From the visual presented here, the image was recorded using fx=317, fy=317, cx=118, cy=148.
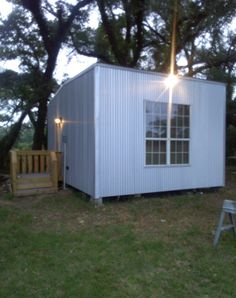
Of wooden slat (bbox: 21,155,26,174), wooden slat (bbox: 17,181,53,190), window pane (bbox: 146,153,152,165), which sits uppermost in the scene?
window pane (bbox: 146,153,152,165)

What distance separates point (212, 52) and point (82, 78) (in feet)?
31.6

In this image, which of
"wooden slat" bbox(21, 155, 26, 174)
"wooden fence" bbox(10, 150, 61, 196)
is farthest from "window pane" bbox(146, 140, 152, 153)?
"wooden slat" bbox(21, 155, 26, 174)

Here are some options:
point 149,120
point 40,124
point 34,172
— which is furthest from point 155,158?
point 40,124

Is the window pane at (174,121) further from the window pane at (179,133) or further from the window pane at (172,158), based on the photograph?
the window pane at (172,158)

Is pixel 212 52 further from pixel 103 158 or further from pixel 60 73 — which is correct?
pixel 103 158

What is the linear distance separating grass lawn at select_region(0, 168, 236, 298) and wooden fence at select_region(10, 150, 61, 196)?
1.17 meters

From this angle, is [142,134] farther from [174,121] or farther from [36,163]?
[36,163]

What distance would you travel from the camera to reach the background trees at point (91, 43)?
14.4m

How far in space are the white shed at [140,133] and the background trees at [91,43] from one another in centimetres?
549

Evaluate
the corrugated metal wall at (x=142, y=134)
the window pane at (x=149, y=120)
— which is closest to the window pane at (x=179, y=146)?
the corrugated metal wall at (x=142, y=134)

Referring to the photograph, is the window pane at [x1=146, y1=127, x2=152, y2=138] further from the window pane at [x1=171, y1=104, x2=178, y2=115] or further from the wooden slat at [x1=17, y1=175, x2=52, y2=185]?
the wooden slat at [x1=17, y1=175, x2=52, y2=185]

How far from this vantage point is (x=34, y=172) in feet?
32.2

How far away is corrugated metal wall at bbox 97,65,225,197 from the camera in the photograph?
7.33 m

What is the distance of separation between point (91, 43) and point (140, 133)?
11186 mm
